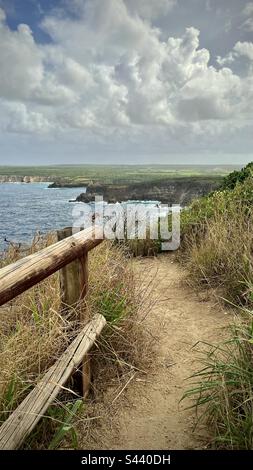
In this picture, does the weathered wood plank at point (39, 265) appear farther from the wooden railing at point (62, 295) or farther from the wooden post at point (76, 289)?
the wooden post at point (76, 289)

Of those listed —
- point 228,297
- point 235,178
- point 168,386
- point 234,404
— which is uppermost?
point 235,178

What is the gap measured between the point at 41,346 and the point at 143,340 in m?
1.37

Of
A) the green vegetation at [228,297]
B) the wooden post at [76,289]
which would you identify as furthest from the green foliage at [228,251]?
the wooden post at [76,289]

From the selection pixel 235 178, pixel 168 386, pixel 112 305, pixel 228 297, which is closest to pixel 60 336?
pixel 112 305

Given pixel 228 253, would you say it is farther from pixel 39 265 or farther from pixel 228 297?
pixel 39 265

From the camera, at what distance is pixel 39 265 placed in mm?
2436

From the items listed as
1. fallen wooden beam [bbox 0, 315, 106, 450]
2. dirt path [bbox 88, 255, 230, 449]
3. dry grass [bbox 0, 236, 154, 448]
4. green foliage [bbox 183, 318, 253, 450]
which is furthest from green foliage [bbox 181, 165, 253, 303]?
fallen wooden beam [bbox 0, 315, 106, 450]

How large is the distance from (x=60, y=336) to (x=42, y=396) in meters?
0.48

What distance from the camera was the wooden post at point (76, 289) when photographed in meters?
3.26

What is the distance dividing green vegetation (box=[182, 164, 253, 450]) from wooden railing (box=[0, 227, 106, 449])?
0.88 metres

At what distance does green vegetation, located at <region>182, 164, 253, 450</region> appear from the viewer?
2580 millimetres

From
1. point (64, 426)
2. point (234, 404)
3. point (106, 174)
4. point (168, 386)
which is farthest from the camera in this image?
point (106, 174)

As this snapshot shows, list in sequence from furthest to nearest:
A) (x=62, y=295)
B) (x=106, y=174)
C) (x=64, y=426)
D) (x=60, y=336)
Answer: (x=106, y=174) < (x=62, y=295) < (x=60, y=336) < (x=64, y=426)
